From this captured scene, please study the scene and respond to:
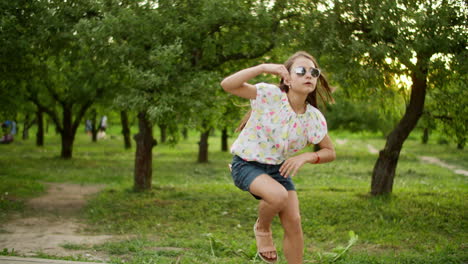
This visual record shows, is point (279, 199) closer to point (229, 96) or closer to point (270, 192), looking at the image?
point (270, 192)

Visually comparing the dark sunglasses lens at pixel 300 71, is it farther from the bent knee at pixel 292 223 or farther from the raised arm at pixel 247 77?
the bent knee at pixel 292 223

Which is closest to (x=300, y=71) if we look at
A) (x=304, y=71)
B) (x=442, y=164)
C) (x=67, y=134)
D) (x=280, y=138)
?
(x=304, y=71)

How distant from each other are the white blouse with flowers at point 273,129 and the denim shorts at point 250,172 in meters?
0.07

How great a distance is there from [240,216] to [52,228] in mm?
3742

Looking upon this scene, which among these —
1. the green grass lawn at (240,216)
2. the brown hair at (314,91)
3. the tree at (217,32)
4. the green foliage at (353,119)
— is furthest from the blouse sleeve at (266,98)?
the green foliage at (353,119)

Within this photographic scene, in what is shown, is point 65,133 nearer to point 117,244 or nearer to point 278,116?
point 117,244

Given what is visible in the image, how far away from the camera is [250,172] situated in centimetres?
408

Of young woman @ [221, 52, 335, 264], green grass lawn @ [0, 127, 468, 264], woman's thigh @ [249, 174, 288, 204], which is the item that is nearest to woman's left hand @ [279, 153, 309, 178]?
young woman @ [221, 52, 335, 264]

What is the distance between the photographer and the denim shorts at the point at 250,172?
4069 millimetres

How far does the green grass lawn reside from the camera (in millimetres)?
7445

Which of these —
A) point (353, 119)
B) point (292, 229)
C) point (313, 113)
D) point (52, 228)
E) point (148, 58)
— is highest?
point (148, 58)

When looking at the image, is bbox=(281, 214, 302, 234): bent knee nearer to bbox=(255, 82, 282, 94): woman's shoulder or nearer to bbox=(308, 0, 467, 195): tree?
bbox=(255, 82, 282, 94): woman's shoulder

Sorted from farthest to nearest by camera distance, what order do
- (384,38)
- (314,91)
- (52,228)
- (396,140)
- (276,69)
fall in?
(396,140) < (52,228) < (384,38) < (314,91) < (276,69)

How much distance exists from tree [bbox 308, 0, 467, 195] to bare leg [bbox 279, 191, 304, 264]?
543 centimetres
